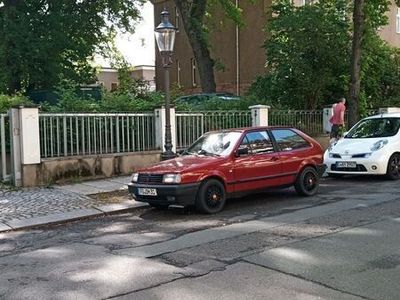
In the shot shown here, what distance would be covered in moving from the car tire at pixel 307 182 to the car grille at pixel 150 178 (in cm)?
295

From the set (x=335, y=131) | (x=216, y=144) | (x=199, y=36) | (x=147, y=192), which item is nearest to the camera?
(x=147, y=192)

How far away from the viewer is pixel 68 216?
986 centimetres

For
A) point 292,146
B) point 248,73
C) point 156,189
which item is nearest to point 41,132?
point 156,189

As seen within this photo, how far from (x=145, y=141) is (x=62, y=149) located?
2.46m

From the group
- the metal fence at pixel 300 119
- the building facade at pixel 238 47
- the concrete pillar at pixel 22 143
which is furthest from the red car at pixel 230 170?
the building facade at pixel 238 47

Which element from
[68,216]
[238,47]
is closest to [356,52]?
[68,216]

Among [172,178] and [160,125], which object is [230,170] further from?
[160,125]

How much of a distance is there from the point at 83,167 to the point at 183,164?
15.6 ft

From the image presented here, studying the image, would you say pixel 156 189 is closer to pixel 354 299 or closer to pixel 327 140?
pixel 354 299

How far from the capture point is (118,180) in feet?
45.2

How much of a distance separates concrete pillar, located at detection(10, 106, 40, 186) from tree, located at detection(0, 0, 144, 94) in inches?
503

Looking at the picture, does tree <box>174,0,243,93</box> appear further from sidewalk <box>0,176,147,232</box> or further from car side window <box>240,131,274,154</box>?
car side window <box>240,131,274,154</box>

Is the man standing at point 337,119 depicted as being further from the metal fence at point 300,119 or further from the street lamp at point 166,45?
the street lamp at point 166,45

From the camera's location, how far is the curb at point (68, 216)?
9.23 meters
